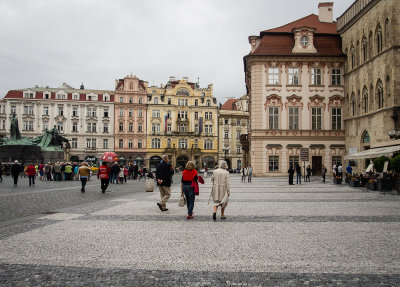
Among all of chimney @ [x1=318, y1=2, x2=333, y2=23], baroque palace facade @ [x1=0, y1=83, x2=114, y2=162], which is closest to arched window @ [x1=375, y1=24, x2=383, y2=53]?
chimney @ [x1=318, y1=2, x2=333, y2=23]

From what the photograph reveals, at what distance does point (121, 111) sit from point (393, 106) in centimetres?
6105

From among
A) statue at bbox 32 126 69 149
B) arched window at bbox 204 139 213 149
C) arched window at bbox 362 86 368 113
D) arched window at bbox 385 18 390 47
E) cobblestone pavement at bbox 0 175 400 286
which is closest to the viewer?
cobblestone pavement at bbox 0 175 400 286

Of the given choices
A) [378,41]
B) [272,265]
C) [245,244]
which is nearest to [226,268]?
[272,265]

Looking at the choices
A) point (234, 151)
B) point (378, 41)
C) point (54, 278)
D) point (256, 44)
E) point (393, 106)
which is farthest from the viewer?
point (234, 151)

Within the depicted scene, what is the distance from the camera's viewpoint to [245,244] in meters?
7.17

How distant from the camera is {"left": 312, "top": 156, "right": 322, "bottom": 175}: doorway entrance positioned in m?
40.1

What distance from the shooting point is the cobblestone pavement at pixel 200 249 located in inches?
204

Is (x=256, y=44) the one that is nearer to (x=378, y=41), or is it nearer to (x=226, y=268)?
(x=378, y=41)

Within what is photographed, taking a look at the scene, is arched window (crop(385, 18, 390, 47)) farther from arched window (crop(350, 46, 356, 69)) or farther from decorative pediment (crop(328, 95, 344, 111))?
decorative pediment (crop(328, 95, 344, 111))

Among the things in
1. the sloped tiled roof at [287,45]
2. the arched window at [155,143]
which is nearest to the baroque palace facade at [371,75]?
the sloped tiled roof at [287,45]

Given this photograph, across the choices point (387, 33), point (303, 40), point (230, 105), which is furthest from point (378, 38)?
point (230, 105)

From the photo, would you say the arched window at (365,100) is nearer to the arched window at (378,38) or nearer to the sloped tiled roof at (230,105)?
the arched window at (378,38)

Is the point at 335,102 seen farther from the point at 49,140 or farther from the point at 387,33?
the point at 49,140

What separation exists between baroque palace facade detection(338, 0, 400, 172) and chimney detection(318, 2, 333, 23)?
6188 millimetres
